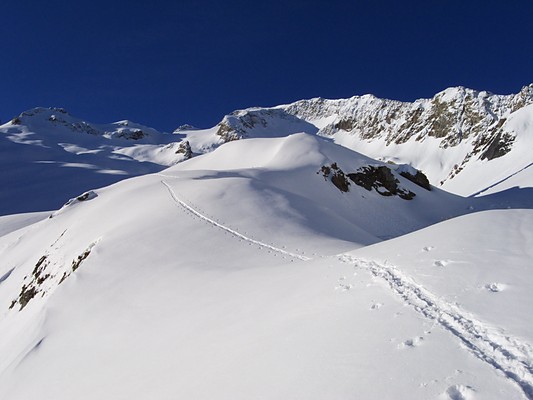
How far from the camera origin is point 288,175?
96.3 ft

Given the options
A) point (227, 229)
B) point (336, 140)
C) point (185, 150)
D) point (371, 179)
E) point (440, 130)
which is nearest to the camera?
point (227, 229)

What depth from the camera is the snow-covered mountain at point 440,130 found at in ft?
180

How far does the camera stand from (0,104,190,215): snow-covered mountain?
54.5 metres

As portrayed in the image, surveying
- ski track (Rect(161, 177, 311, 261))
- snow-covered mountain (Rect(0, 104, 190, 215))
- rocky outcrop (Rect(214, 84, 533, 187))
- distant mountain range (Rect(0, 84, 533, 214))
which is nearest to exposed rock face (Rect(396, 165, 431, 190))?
distant mountain range (Rect(0, 84, 533, 214))

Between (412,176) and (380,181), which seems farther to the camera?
(412,176)

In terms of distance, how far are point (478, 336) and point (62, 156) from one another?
92111 mm

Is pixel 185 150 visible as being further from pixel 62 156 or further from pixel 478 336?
pixel 478 336

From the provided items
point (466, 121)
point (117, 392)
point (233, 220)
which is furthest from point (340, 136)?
point (117, 392)

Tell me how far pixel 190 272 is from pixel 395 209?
2440cm

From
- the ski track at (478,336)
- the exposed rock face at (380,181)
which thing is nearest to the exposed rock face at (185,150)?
the exposed rock face at (380,181)

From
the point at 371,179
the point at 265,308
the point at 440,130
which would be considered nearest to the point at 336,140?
the point at 440,130

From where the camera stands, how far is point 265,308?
725cm

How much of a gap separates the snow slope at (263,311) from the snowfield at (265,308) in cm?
3

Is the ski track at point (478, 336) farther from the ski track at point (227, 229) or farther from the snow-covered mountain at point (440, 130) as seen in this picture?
the snow-covered mountain at point (440, 130)
